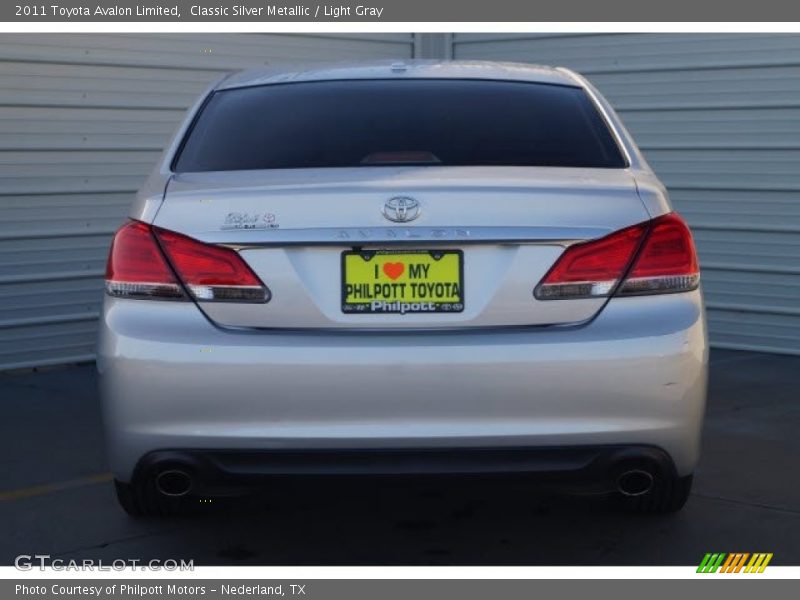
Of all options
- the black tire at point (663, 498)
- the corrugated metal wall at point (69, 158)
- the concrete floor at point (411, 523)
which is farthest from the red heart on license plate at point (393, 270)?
the corrugated metal wall at point (69, 158)

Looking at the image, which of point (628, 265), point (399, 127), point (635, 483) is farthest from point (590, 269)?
point (399, 127)

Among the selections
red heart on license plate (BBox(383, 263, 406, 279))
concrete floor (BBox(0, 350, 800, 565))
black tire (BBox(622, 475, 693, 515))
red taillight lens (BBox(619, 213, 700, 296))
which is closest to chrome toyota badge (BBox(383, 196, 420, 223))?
red heart on license plate (BBox(383, 263, 406, 279))

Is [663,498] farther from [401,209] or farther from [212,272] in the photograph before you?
[212,272]

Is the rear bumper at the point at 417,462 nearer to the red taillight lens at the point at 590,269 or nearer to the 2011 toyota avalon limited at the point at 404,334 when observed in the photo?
the 2011 toyota avalon limited at the point at 404,334

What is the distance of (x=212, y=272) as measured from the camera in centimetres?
414

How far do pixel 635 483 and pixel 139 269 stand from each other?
5.47 ft

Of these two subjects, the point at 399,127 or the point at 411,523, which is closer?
the point at 399,127

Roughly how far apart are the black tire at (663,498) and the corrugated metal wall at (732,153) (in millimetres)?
4690

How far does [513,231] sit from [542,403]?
0.51 m

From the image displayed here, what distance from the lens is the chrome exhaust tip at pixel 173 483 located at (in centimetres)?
425

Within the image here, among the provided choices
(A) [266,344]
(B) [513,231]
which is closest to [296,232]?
(A) [266,344]

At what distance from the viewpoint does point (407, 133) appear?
4.87 m

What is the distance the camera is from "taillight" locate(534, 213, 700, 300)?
4.11m
